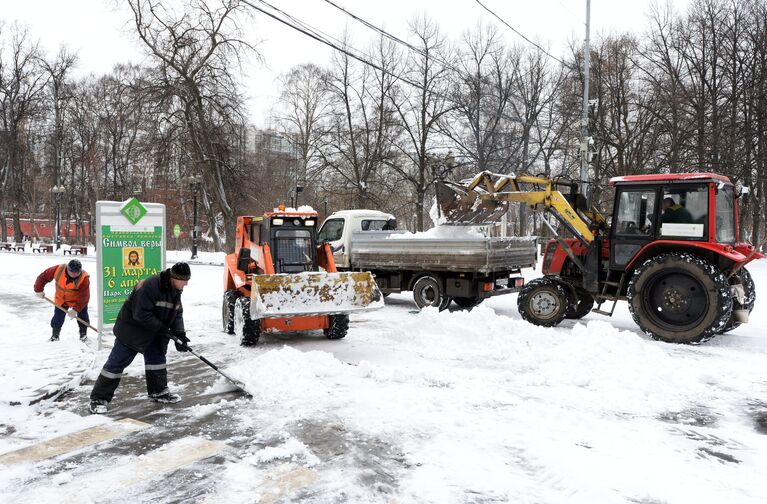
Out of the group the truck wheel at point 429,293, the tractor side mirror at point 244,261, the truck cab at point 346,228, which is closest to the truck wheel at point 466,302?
the truck wheel at point 429,293

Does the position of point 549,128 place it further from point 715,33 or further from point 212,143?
point 212,143

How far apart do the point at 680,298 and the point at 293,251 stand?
6.32 meters

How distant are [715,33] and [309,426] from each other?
29948 mm

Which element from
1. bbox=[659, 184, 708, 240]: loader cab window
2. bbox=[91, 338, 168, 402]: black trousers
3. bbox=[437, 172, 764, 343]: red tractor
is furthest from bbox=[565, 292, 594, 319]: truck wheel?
bbox=[91, 338, 168, 402]: black trousers

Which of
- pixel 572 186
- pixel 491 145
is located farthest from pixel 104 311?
pixel 491 145

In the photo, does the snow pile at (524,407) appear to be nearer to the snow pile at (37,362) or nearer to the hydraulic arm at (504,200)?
the snow pile at (37,362)

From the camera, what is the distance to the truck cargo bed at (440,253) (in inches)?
437

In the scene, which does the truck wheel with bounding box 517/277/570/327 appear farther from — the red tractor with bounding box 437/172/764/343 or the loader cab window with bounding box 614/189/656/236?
the loader cab window with bounding box 614/189/656/236

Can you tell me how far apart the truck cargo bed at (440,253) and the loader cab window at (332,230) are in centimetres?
63

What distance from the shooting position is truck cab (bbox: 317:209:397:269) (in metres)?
13.9

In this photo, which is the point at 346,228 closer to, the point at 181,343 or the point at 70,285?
the point at 70,285

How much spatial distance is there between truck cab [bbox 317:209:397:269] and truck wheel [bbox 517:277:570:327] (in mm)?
4797

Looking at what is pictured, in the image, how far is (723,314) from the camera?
27.6 ft

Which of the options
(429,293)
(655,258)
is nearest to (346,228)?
(429,293)
